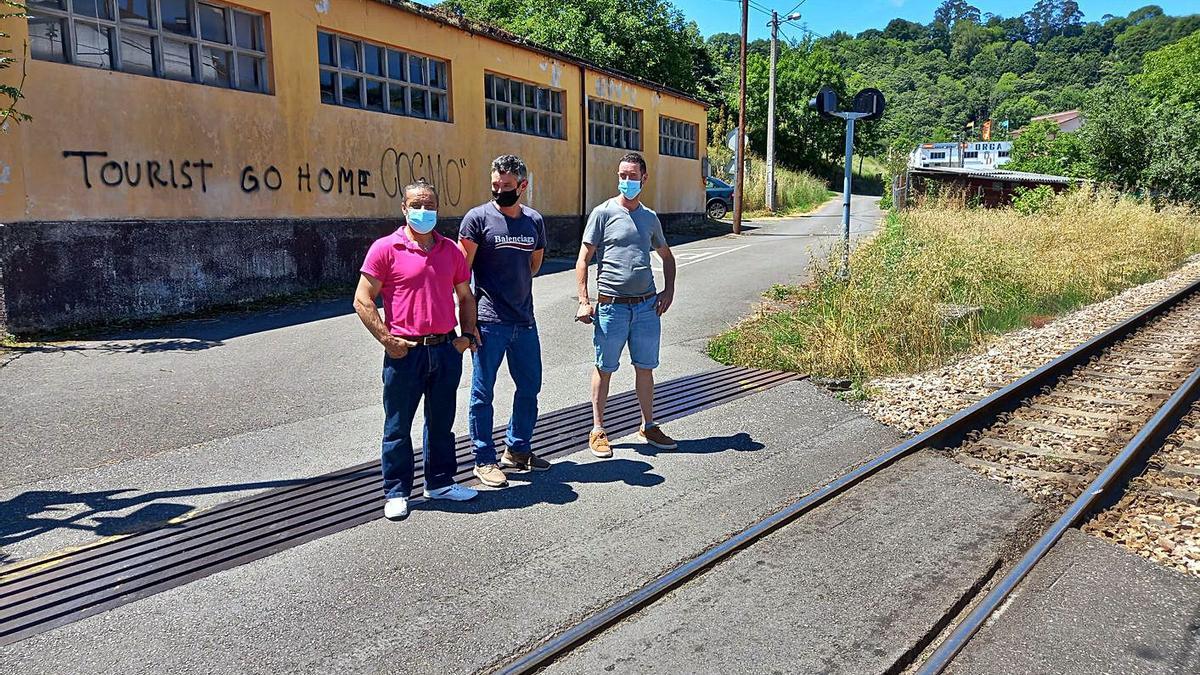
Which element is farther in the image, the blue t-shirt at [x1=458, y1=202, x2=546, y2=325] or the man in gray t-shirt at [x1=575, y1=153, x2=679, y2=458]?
the man in gray t-shirt at [x1=575, y1=153, x2=679, y2=458]

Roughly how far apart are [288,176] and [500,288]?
8492mm

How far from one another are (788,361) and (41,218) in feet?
26.0

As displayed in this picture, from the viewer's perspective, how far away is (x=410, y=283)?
4328mm

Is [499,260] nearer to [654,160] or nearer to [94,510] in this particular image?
[94,510]

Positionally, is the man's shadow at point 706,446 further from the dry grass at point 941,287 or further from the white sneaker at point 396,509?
the dry grass at point 941,287

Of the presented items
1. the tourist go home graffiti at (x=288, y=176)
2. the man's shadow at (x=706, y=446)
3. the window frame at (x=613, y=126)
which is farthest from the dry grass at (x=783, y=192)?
the man's shadow at (x=706, y=446)

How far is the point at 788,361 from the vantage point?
321 inches

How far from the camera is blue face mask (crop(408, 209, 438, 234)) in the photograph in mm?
4355

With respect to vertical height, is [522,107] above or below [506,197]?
above

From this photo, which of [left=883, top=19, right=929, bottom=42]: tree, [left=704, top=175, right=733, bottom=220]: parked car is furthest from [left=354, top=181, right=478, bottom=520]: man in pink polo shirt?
[left=883, top=19, right=929, bottom=42]: tree

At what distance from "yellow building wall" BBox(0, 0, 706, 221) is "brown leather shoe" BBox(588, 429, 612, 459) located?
280 inches

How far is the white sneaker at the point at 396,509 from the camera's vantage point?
4.46 m

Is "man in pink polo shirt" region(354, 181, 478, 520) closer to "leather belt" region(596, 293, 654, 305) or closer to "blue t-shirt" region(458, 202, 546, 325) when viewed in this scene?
"blue t-shirt" region(458, 202, 546, 325)

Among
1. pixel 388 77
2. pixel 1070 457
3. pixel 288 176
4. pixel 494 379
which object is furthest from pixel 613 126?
pixel 494 379
